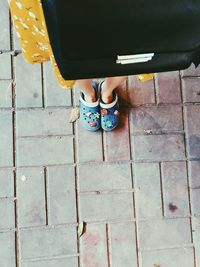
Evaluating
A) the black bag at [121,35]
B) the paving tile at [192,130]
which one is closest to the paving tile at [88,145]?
the paving tile at [192,130]

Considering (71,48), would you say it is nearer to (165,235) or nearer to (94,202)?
(94,202)

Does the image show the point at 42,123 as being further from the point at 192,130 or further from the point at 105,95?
the point at 192,130

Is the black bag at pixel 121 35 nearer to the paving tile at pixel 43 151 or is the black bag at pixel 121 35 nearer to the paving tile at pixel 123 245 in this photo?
the paving tile at pixel 43 151

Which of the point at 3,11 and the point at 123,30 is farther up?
the point at 3,11

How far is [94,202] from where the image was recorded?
6.79ft

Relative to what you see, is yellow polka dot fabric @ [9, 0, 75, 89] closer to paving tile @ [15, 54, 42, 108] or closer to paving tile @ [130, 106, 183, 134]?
paving tile @ [15, 54, 42, 108]

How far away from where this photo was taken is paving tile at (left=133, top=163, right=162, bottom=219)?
208 cm

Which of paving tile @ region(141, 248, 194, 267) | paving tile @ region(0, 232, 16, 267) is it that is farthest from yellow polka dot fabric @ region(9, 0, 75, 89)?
paving tile @ region(141, 248, 194, 267)

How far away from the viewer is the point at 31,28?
4.80 ft

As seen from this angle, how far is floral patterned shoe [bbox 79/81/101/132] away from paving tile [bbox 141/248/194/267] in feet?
2.22

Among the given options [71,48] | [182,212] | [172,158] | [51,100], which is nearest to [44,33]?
[71,48]

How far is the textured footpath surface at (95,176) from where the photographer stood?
6.66 feet

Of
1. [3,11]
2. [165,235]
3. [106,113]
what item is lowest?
[165,235]

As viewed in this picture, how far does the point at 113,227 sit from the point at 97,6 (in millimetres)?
1247
